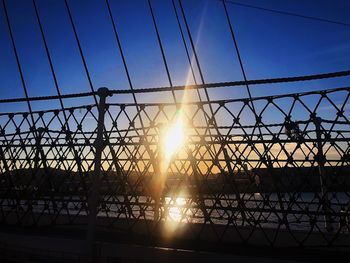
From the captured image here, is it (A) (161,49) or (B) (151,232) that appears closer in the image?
(B) (151,232)

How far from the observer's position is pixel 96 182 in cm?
367

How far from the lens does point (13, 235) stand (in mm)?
4133

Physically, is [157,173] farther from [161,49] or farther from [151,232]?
[161,49]

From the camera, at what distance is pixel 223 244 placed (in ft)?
13.1

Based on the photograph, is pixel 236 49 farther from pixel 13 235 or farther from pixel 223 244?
pixel 13 235

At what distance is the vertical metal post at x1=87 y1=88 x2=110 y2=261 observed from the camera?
345 cm

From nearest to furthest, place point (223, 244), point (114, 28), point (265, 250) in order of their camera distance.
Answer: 1. point (265, 250)
2. point (223, 244)
3. point (114, 28)

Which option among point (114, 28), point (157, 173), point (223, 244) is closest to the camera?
point (223, 244)

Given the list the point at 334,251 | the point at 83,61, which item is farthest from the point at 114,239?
the point at 83,61

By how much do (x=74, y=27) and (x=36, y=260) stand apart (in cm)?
585

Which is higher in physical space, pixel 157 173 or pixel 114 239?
pixel 157 173

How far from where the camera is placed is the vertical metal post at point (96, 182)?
11.3ft

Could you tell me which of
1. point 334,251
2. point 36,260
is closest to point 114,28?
point 36,260

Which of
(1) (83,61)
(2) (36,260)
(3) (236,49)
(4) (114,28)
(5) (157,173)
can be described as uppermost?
(4) (114,28)
